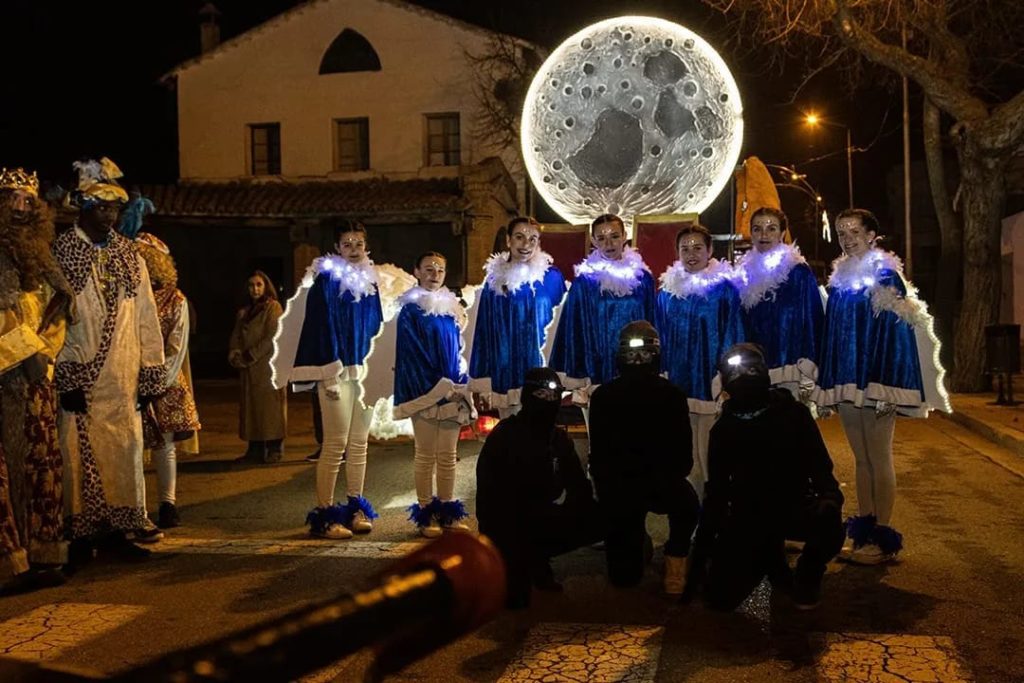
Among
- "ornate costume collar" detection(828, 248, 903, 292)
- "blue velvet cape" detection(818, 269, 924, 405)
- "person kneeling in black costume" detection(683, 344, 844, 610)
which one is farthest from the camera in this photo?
"ornate costume collar" detection(828, 248, 903, 292)

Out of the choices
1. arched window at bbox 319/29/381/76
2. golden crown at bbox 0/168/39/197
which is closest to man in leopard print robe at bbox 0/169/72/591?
golden crown at bbox 0/168/39/197

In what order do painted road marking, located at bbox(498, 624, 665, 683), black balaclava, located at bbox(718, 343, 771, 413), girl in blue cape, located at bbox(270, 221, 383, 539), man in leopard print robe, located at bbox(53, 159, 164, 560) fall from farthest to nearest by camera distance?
girl in blue cape, located at bbox(270, 221, 383, 539) → man in leopard print robe, located at bbox(53, 159, 164, 560) → black balaclava, located at bbox(718, 343, 771, 413) → painted road marking, located at bbox(498, 624, 665, 683)

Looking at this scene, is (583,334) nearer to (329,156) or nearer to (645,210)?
(645,210)

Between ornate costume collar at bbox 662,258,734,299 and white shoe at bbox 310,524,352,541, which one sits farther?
white shoe at bbox 310,524,352,541

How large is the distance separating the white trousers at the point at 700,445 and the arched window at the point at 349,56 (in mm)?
21092

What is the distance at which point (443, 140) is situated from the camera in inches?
980

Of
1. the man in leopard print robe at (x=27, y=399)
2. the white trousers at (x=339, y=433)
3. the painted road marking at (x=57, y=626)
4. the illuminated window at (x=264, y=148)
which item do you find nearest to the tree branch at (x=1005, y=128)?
the white trousers at (x=339, y=433)

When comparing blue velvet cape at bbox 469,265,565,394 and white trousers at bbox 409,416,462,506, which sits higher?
blue velvet cape at bbox 469,265,565,394

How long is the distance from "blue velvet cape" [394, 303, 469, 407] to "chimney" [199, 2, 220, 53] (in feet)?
79.4

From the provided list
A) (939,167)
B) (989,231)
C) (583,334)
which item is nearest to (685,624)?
(583,334)

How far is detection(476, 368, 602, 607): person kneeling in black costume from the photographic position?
5035 mm

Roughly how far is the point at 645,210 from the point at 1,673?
7.68 metres

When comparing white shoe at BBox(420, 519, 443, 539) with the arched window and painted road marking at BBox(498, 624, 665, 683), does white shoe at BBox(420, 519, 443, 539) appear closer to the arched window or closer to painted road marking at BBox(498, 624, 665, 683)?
painted road marking at BBox(498, 624, 665, 683)

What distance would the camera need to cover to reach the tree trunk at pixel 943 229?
56.4 ft
